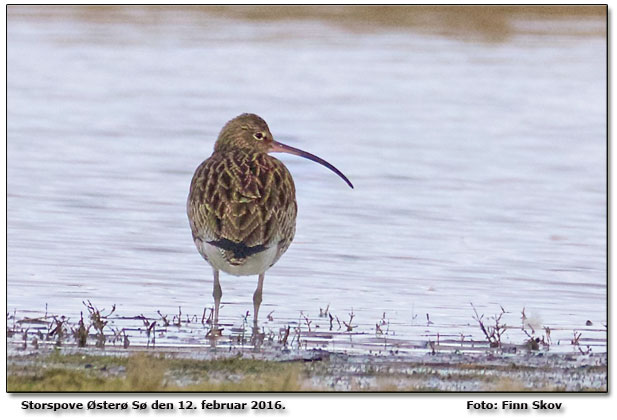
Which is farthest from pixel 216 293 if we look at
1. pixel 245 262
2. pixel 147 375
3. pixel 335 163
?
pixel 335 163

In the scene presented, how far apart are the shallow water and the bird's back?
0.53 metres

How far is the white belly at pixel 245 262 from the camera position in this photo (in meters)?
9.59

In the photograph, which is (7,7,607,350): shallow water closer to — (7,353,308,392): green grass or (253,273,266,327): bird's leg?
(253,273,266,327): bird's leg

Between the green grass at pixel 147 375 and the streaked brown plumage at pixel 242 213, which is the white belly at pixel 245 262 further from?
the green grass at pixel 147 375

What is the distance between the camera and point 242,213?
9625 millimetres

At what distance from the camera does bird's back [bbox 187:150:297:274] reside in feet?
31.4

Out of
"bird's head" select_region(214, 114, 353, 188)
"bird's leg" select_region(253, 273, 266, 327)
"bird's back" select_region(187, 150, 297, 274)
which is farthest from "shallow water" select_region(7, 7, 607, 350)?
"bird's head" select_region(214, 114, 353, 188)

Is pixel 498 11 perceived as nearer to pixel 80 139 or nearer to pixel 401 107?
pixel 401 107

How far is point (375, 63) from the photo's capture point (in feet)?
83.0

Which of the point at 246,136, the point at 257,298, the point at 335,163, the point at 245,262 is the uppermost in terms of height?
the point at 335,163

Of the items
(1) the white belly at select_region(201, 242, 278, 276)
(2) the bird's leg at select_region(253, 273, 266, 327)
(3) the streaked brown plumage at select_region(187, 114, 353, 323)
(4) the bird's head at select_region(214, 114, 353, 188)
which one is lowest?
(2) the bird's leg at select_region(253, 273, 266, 327)

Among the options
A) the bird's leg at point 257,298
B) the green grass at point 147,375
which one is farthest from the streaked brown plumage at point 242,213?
the green grass at point 147,375

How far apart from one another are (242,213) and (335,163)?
7.00 meters

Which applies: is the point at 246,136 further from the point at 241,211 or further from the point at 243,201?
the point at 241,211
